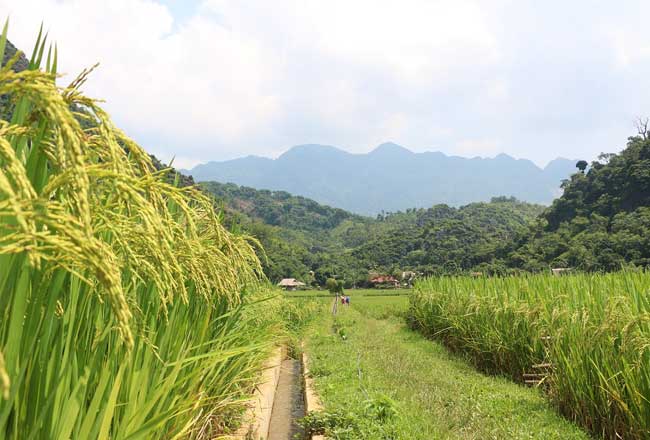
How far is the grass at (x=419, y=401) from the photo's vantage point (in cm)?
489

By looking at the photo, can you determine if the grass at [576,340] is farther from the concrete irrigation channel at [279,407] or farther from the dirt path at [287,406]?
the dirt path at [287,406]

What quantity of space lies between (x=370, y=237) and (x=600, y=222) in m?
90.6

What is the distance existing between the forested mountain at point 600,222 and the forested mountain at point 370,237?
5.75 m

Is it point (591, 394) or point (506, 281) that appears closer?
point (591, 394)

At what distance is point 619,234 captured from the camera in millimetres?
46219

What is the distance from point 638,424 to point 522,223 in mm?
120107

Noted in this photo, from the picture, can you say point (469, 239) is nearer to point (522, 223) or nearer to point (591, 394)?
point (522, 223)

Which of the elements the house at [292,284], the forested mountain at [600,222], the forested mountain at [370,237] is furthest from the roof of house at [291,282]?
the forested mountain at [600,222]

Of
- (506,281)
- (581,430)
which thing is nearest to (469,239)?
(506,281)

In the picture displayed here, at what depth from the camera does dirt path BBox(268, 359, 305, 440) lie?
5.71 meters

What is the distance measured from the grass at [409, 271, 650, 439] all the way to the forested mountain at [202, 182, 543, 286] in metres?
21.8

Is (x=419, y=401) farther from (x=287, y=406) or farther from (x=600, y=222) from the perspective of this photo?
(x=600, y=222)

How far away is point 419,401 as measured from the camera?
21.7ft

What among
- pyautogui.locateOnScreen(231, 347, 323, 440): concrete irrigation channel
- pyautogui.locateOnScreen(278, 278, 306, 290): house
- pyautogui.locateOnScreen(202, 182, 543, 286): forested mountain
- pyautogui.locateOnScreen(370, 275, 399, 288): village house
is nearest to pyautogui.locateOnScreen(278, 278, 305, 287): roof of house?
pyautogui.locateOnScreen(278, 278, 306, 290): house
